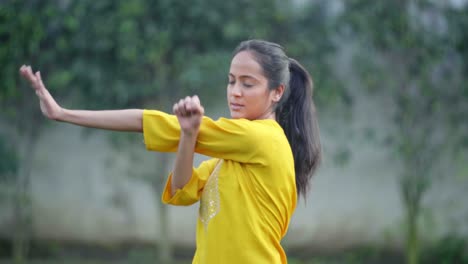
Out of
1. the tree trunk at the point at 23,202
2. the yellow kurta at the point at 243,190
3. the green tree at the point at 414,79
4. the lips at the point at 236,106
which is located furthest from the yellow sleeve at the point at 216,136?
the tree trunk at the point at 23,202

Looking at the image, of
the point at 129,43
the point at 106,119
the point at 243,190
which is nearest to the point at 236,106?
the point at 243,190

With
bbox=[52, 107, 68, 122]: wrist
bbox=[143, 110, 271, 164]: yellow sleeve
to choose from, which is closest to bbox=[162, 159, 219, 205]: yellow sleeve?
bbox=[143, 110, 271, 164]: yellow sleeve

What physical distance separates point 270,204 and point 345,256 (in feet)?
16.9

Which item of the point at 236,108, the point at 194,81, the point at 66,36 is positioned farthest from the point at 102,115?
the point at 66,36

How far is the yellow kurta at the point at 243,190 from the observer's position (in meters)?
2.57

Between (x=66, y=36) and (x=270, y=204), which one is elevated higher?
(x=66, y=36)

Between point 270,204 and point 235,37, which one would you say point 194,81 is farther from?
point 270,204

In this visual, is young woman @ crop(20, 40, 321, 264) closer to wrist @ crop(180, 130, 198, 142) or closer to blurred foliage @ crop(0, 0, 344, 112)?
wrist @ crop(180, 130, 198, 142)

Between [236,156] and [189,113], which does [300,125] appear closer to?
[236,156]

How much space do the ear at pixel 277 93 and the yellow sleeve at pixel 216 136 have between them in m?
0.20

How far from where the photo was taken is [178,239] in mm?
7676

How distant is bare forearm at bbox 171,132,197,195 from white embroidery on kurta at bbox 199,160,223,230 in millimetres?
82

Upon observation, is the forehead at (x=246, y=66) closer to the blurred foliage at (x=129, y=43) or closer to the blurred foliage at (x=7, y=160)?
the blurred foliage at (x=129, y=43)

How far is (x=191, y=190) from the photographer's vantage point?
8.98 ft
